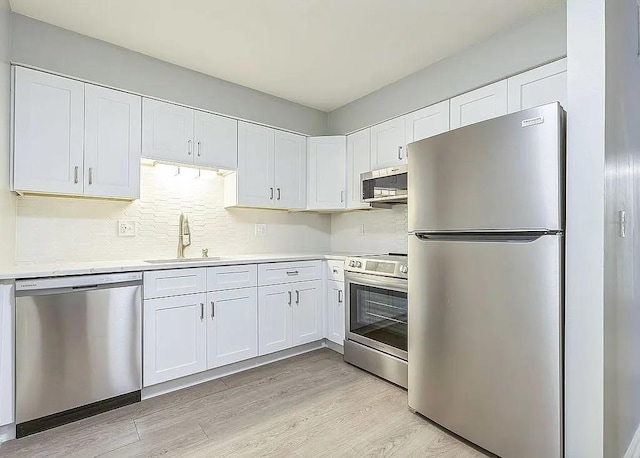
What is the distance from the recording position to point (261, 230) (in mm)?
3711

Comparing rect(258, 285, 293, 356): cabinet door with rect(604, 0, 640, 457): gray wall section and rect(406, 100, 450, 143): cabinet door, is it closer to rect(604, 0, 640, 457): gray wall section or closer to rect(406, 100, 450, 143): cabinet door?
rect(406, 100, 450, 143): cabinet door

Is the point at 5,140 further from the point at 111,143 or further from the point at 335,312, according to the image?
the point at 335,312

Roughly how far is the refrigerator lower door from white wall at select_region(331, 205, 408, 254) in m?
1.31

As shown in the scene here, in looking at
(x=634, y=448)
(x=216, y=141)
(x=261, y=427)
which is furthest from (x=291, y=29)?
(x=634, y=448)

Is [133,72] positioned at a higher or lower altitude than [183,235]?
higher

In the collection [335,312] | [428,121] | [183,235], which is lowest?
[335,312]

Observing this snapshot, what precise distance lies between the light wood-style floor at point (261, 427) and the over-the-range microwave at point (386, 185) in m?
1.54

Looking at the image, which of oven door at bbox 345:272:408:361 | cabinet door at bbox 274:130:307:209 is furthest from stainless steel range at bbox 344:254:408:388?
cabinet door at bbox 274:130:307:209

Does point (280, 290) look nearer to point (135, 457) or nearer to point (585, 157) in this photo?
point (135, 457)

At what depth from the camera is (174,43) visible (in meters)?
2.57

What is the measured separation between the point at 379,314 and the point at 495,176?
1499 mm

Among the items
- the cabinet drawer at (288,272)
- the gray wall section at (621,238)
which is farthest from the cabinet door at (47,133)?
the gray wall section at (621,238)

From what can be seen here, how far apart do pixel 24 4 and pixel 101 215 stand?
1427 mm

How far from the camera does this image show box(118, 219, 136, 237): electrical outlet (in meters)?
2.80
